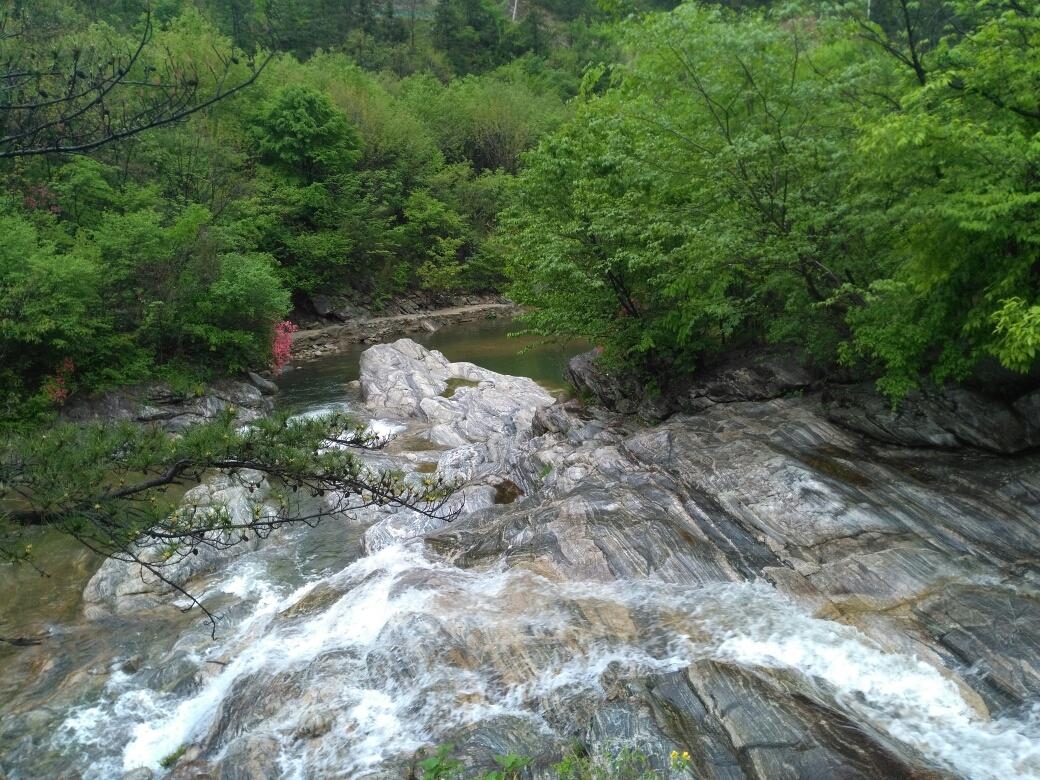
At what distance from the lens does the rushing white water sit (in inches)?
257

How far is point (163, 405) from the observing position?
20344mm

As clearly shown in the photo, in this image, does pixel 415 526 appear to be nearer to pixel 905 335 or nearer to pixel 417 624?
pixel 417 624

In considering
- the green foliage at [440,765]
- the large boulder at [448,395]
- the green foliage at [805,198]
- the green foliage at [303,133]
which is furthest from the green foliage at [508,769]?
the green foliage at [303,133]

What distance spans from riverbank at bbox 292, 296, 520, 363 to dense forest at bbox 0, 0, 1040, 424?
18.7ft

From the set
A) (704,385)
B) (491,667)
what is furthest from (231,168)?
(491,667)

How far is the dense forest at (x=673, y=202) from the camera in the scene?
25.5ft

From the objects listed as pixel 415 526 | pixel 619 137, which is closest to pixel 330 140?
pixel 619 137

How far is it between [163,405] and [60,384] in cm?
263

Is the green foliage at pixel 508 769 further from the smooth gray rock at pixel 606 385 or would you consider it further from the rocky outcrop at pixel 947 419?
the smooth gray rock at pixel 606 385

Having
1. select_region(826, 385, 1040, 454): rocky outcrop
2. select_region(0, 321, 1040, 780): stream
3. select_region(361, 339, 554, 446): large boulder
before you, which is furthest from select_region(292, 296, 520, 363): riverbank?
select_region(826, 385, 1040, 454): rocky outcrop

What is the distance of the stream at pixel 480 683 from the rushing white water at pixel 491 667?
0.08 feet

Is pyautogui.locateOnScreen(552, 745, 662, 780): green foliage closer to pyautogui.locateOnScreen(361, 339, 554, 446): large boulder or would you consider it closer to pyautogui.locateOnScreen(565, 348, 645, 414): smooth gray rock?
pyautogui.locateOnScreen(565, 348, 645, 414): smooth gray rock

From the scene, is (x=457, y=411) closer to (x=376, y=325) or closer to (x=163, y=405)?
(x=163, y=405)

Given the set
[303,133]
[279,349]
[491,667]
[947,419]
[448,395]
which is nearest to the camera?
[491,667]
